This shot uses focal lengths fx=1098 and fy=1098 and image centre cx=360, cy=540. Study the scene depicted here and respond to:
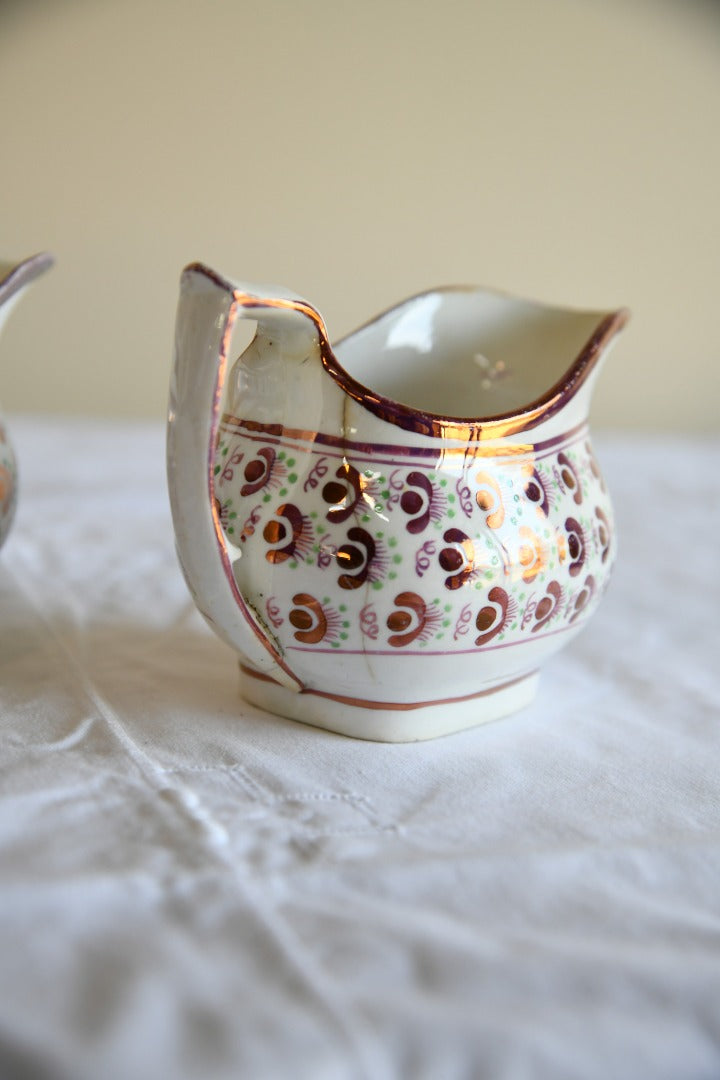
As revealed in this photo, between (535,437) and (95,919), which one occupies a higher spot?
(535,437)

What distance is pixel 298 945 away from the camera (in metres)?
0.38

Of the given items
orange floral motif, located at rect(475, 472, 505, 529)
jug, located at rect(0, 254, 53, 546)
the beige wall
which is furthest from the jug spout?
the beige wall

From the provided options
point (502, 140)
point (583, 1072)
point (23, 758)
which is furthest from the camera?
point (502, 140)

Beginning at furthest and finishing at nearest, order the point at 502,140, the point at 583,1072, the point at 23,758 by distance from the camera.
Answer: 1. the point at 502,140
2. the point at 23,758
3. the point at 583,1072

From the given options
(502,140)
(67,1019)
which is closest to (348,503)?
(67,1019)

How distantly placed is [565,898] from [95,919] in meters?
0.18

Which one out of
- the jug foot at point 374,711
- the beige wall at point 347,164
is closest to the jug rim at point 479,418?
the jug foot at point 374,711

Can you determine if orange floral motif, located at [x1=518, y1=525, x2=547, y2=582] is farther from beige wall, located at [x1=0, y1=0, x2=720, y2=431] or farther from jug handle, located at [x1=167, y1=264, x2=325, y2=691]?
beige wall, located at [x1=0, y1=0, x2=720, y2=431]

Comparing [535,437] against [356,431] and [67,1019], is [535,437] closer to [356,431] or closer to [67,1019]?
[356,431]

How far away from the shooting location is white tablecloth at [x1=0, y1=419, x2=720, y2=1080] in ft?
1.11

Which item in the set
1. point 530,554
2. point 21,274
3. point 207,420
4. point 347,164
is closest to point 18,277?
point 21,274

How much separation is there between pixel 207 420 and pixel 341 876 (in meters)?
0.20

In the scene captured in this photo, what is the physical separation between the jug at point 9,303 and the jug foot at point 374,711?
0.20 metres

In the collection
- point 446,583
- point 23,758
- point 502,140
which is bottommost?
point 23,758
